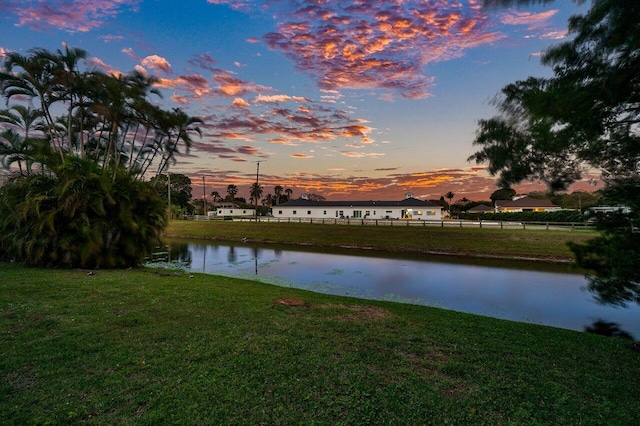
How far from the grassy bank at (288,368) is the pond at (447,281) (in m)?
2.34

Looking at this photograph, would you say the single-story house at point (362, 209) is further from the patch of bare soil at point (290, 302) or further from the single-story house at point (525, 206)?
the patch of bare soil at point (290, 302)

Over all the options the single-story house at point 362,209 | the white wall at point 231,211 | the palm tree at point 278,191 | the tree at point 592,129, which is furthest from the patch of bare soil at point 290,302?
the palm tree at point 278,191

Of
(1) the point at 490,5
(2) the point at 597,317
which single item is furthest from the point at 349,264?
(1) the point at 490,5

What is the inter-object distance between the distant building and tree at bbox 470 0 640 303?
4764 cm

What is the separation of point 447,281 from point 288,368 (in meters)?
12.0

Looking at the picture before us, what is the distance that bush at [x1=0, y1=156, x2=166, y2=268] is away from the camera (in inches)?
429

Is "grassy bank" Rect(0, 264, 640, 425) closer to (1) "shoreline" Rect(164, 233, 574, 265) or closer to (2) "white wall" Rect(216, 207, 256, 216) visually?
(1) "shoreline" Rect(164, 233, 574, 265)

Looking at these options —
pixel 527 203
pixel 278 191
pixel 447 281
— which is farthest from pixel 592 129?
pixel 278 191

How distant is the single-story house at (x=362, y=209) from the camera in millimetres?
52312

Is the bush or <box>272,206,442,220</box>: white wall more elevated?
<box>272,206,442,220</box>: white wall

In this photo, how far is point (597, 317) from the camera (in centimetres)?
945

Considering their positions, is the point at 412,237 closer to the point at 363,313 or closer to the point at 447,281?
the point at 447,281

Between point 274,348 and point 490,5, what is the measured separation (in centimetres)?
515

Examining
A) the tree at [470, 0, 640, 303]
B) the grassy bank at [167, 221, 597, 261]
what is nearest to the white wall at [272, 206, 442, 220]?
the grassy bank at [167, 221, 597, 261]
